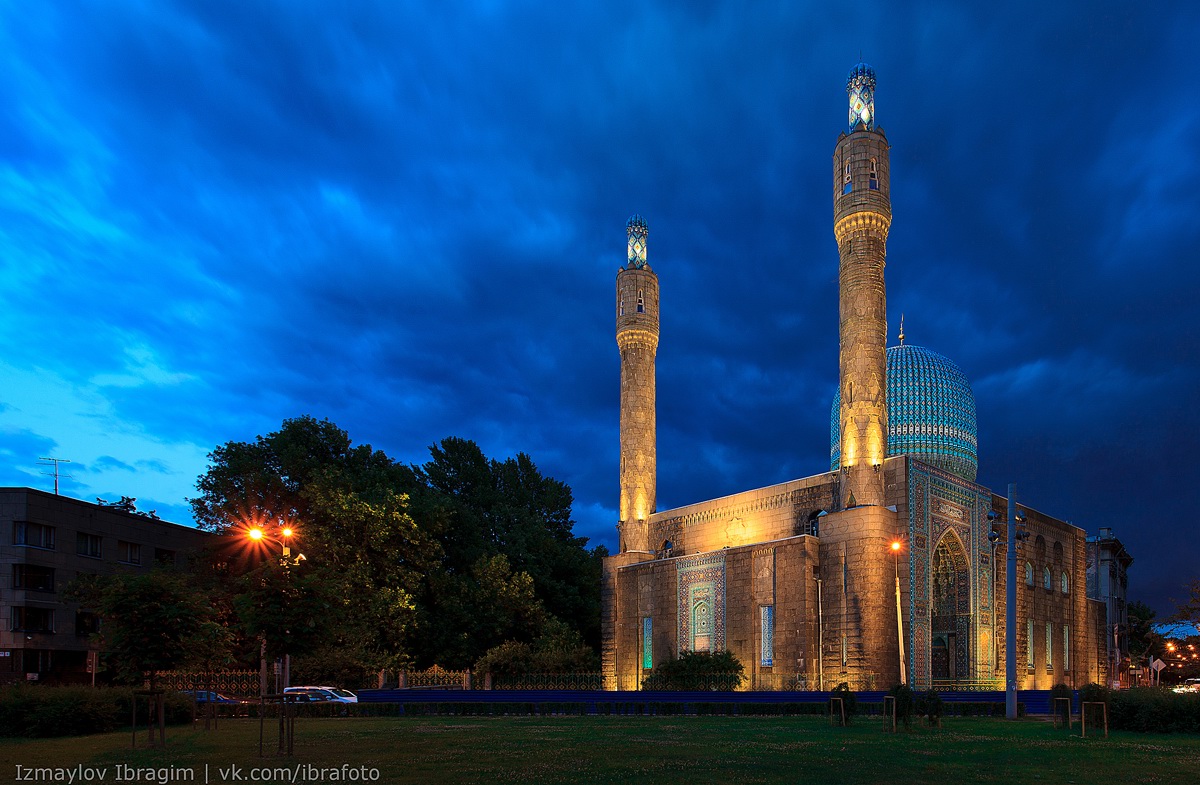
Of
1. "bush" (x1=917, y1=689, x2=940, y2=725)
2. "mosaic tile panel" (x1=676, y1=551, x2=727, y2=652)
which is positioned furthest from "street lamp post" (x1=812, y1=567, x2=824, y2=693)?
"bush" (x1=917, y1=689, x2=940, y2=725)

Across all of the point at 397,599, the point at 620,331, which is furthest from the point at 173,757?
the point at 620,331

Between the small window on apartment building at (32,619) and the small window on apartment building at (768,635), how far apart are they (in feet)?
97.9

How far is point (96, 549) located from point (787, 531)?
31.7 m

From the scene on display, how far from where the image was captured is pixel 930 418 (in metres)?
44.9

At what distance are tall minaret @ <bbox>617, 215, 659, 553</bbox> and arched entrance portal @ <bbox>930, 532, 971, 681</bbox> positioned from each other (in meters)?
14.7

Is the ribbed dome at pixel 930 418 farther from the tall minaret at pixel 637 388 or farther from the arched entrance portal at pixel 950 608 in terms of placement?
the tall minaret at pixel 637 388

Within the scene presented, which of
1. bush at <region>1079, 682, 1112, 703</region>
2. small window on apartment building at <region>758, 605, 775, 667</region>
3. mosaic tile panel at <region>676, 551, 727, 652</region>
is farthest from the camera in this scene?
mosaic tile panel at <region>676, 551, 727, 652</region>

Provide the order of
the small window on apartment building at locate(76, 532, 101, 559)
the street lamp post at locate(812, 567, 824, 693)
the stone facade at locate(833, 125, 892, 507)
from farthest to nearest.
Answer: the small window on apartment building at locate(76, 532, 101, 559), the stone facade at locate(833, 125, 892, 507), the street lamp post at locate(812, 567, 824, 693)

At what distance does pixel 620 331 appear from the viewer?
49.3 meters

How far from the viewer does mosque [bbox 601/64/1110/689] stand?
33594mm

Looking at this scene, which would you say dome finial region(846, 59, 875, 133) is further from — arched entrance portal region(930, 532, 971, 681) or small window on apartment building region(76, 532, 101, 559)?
small window on apartment building region(76, 532, 101, 559)

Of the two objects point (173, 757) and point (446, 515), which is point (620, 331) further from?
point (173, 757)

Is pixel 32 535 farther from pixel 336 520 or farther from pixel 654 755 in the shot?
pixel 654 755

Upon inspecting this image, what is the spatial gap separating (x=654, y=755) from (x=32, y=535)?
33.8m
